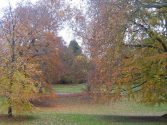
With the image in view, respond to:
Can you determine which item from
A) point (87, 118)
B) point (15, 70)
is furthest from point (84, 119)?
point (15, 70)

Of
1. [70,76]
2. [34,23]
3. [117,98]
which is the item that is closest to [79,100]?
[34,23]

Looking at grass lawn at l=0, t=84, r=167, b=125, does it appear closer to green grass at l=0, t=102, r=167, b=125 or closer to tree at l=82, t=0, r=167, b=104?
green grass at l=0, t=102, r=167, b=125

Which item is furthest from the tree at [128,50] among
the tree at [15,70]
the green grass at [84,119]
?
the tree at [15,70]

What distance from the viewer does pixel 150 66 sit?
20.5 meters

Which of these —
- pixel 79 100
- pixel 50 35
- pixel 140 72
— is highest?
pixel 50 35

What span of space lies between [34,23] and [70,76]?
26338 millimetres

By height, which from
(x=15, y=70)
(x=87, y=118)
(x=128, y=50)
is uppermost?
(x=128, y=50)

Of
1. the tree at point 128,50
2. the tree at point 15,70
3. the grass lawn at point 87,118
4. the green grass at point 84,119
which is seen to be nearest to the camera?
the tree at point 128,50

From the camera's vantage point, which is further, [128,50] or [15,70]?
[15,70]

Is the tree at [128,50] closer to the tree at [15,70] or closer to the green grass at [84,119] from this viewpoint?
the green grass at [84,119]

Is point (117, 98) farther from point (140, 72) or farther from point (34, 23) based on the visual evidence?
point (34, 23)

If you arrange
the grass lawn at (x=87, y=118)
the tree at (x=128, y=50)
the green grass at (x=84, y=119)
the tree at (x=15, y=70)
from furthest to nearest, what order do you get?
the tree at (x=15, y=70) < the grass lawn at (x=87, y=118) < the green grass at (x=84, y=119) < the tree at (x=128, y=50)

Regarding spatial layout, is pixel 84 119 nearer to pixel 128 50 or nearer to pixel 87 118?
pixel 87 118

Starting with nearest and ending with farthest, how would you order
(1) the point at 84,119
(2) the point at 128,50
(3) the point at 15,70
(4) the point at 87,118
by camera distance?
(2) the point at 128,50, (1) the point at 84,119, (4) the point at 87,118, (3) the point at 15,70
